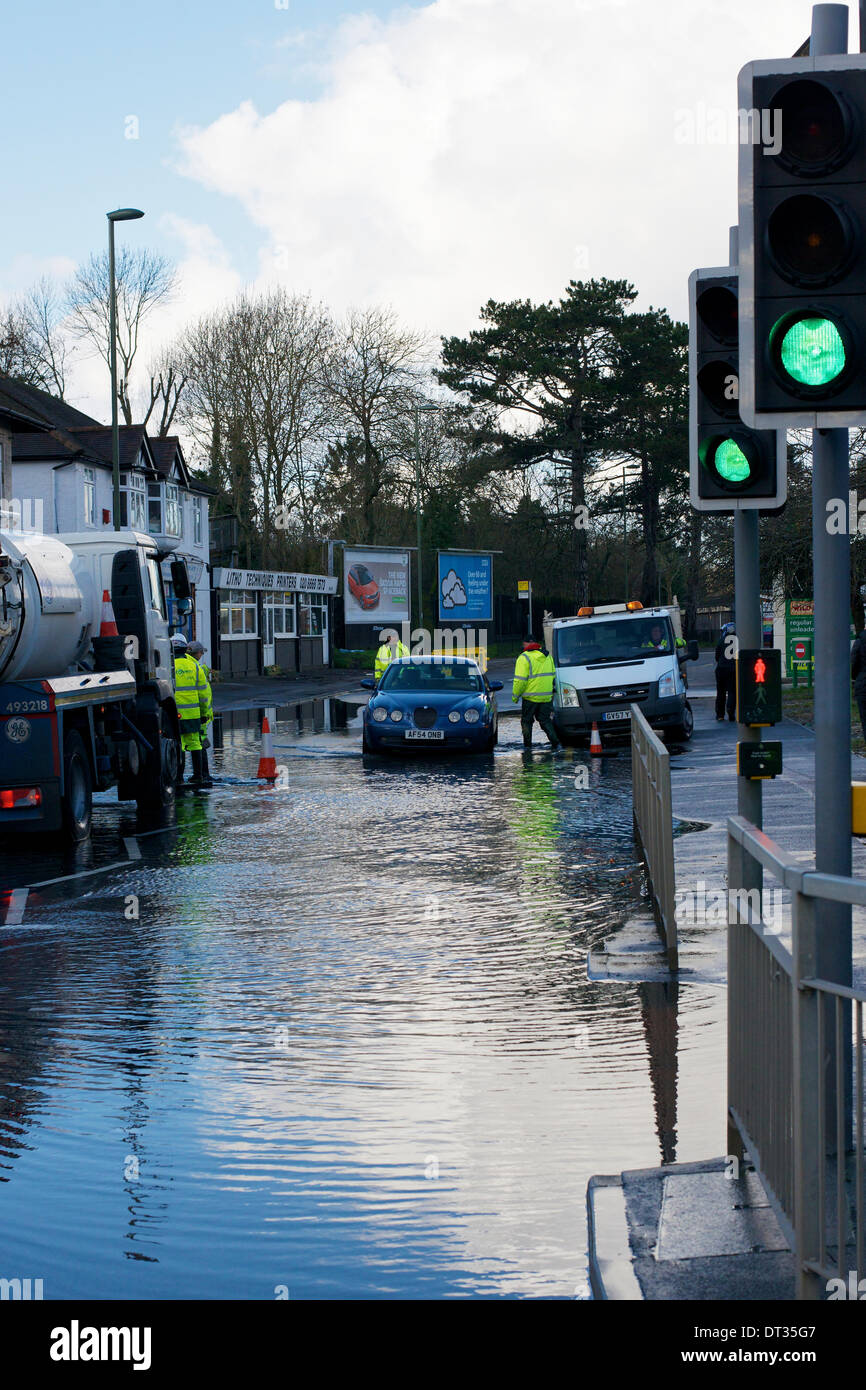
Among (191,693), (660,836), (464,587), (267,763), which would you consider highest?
(464,587)

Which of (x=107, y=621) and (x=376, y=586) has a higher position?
(x=376, y=586)

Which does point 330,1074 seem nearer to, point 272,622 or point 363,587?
point 272,622

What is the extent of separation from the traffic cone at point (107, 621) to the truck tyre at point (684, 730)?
9.93m

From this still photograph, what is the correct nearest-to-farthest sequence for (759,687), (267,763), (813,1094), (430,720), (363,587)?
(813,1094) → (759,687) → (267,763) → (430,720) → (363,587)

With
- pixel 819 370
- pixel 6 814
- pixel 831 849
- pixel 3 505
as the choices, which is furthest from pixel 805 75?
pixel 3 505

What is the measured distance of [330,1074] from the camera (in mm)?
6535

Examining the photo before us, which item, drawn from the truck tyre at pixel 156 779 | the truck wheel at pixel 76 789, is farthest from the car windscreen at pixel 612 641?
the truck wheel at pixel 76 789

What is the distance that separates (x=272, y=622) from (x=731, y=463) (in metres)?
53.2

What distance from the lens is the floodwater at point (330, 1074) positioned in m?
4.67

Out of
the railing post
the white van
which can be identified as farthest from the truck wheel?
the railing post

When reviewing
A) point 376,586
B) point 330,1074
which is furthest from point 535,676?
point 376,586

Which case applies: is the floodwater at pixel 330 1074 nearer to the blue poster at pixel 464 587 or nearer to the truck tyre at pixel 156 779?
the truck tyre at pixel 156 779
